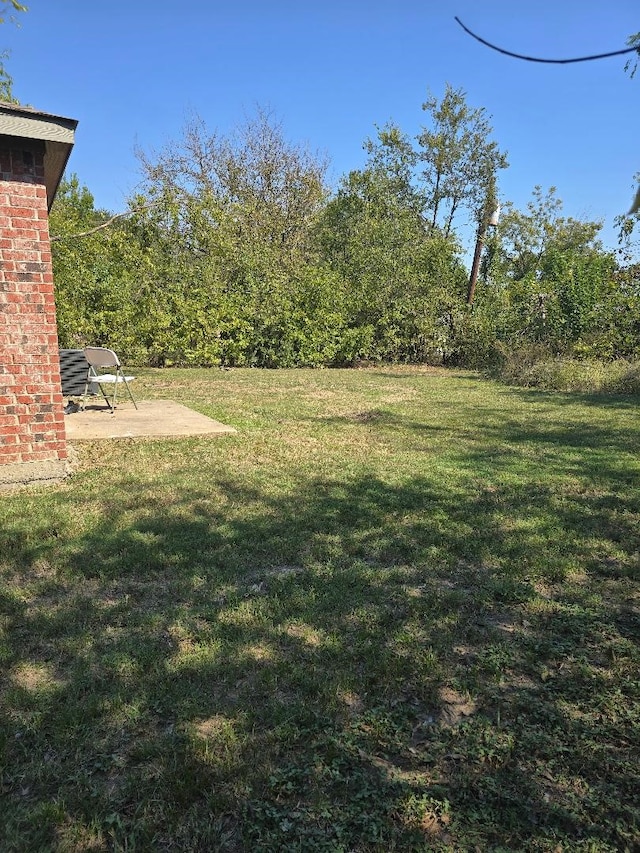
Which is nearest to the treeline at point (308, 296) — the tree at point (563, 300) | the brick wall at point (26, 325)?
the tree at point (563, 300)

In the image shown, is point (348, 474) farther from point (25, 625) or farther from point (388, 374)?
point (388, 374)

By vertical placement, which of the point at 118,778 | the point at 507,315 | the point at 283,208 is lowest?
the point at 118,778

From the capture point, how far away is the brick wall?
4.33 metres

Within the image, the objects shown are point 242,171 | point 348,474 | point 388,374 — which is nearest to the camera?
point 348,474

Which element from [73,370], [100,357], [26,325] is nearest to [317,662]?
[26,325]

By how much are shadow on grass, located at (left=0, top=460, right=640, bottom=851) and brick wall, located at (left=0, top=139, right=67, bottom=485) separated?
95cm

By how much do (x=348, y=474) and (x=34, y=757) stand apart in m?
3.71

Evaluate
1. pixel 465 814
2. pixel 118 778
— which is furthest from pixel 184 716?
pixel 465 814

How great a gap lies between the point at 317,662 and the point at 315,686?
6.3 inches

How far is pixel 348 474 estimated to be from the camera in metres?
5.39

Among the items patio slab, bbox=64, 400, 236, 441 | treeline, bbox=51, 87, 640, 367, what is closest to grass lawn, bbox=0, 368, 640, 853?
patio slab, bbox=64, 400, 236, 441

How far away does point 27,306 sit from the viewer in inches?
176

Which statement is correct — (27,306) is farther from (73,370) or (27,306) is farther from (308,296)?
(308,296)

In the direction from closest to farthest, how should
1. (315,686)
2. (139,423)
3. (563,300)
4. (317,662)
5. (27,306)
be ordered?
(315,686) → (317,662) → (27,306) → (139,423) → (563,300)
